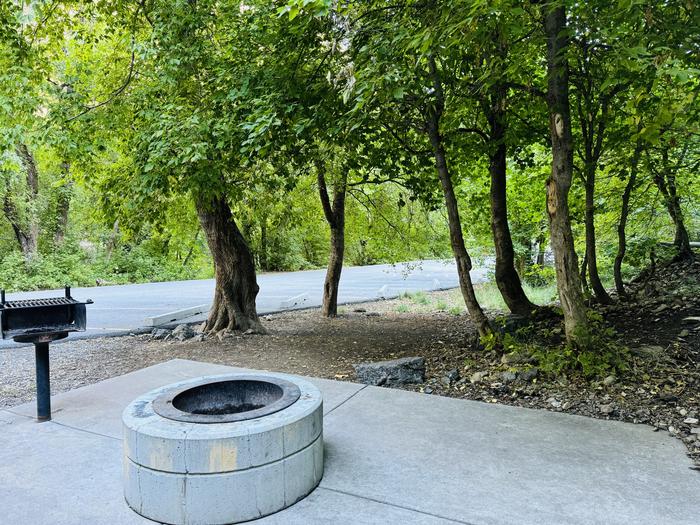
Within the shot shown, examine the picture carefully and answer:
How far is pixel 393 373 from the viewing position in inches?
204

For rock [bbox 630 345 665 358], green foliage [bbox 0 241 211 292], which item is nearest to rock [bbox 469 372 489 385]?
rock [bbox 630 345 665 358]

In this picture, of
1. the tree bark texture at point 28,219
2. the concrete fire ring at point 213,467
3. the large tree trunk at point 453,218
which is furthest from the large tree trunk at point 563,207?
the tree bark texture at point 28,219

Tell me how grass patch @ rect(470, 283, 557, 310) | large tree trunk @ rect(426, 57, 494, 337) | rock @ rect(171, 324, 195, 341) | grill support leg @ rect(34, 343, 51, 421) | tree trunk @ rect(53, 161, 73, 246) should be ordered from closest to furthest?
grill support leg @ rect(34, 343, 51, 421) < large tree trunk @ rect(426, 57, 494, 337) < rock @ rect(171, 324, 195, 341) < grass patch @ rect(470, 283, 557, 310) < tree trunk @ rect(53, 161, 73, 246)

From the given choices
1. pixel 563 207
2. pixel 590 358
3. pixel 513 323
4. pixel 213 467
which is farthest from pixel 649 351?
pixel 213 467

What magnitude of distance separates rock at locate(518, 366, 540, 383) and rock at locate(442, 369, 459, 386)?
2.17 feet

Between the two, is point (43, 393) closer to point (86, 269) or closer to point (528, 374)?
point (528, 374)

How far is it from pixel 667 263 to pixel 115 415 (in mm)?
9630

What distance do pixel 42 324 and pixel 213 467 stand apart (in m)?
2.40

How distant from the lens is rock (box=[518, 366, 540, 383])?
4891mm

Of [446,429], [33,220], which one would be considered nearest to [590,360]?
[446,429]

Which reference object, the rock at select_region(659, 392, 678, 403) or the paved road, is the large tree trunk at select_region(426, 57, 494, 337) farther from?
the paved road

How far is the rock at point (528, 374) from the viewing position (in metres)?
4.89

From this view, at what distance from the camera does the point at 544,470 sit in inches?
121

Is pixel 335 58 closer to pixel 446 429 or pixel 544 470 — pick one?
pixel 446 429
